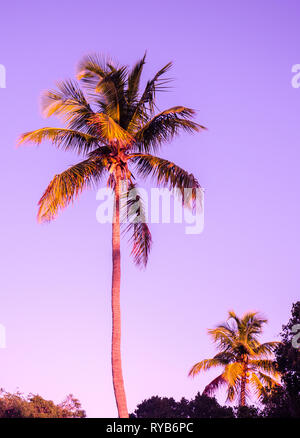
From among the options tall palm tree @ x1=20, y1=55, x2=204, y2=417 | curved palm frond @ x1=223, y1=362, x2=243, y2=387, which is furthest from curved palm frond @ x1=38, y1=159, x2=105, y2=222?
curved palm frond @ x1=223, y1=362, x2=243, y2=387

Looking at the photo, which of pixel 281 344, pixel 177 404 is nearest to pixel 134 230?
pixel 281 344

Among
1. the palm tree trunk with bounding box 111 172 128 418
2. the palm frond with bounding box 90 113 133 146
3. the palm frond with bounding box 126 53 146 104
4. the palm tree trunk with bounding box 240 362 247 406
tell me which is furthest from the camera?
the palm tree trunk with bounding box 240 362 247 406

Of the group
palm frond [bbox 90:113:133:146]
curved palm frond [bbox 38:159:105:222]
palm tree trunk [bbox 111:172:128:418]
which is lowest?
palm tree trunk [bbox 111:172:128:418]

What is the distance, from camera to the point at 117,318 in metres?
17.1

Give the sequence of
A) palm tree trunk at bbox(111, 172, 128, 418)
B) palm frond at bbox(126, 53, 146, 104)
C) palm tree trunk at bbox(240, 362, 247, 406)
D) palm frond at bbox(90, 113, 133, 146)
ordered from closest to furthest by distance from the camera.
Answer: palm tree trunk at bbox(111, 172, 128, 418) < palm frond at bbox(90, 113, 133, 146) < palm frond at bbox(126, 53, 146, 104) < palm tree trunk at bbox(240, 362, 247, 406)

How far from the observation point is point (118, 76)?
1927 centimetres

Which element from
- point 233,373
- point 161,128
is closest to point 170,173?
point 161,128

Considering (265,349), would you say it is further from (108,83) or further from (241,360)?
(108,83)

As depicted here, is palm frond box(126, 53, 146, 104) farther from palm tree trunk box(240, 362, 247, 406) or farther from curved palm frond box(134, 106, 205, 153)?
palm tree trunk box(240, 362, 247, 406)

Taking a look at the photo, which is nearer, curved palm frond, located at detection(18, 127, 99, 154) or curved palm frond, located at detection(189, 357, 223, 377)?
curved palm frond, located at detection(18, 127, 99, 154)

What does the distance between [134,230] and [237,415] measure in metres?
16.3

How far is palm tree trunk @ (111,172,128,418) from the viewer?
1605 cm

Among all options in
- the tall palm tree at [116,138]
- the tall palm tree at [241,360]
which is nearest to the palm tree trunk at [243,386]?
the tall palm tree at [241,360]
